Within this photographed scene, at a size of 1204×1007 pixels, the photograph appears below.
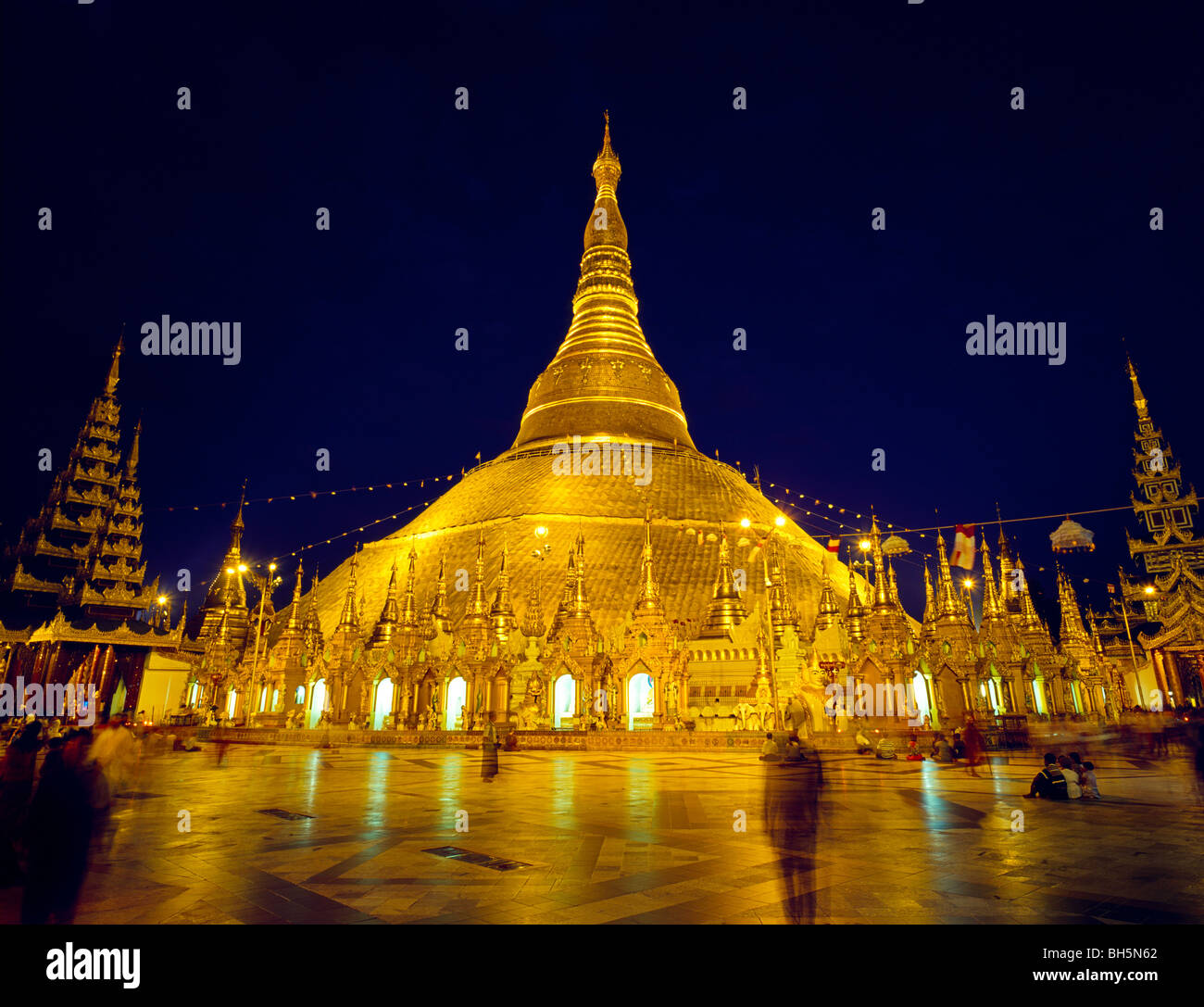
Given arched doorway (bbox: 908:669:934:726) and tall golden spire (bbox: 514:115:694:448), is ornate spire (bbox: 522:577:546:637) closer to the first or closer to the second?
arched doorway (bbox: 908:669:934:726)

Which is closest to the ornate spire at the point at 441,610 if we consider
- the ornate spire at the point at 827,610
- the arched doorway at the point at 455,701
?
the arched doorway at the point at 455,701

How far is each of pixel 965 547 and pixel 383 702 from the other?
2339 cm

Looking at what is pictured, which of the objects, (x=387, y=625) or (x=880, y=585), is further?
(x=387, y=625)

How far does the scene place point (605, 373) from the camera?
48438mm

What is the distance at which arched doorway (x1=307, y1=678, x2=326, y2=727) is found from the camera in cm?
3108

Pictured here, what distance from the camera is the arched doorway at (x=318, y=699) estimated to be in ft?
102

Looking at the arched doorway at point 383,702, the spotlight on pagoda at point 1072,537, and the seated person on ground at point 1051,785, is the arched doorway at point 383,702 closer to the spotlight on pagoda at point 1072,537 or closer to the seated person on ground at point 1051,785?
the seated person on ground at point 1051,785

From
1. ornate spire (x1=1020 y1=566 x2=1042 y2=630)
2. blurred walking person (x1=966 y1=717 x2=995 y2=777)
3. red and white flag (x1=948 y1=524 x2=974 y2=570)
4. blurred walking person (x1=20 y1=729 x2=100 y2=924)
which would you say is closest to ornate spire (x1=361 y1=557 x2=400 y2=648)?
blurred walking person (x1=966 y1=717 x2=995 y2=777)

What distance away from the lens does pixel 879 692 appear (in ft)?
81.7

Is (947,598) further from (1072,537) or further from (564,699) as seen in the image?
(1072,537)

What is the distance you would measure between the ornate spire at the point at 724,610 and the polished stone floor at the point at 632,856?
15.6 m

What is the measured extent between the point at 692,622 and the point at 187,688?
29380mm

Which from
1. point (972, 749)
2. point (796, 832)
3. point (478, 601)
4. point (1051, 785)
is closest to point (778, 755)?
point (972, 749)
